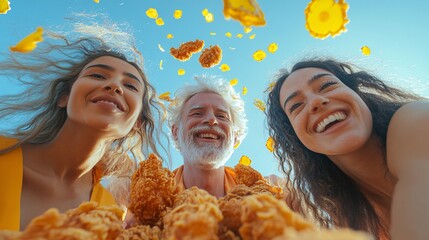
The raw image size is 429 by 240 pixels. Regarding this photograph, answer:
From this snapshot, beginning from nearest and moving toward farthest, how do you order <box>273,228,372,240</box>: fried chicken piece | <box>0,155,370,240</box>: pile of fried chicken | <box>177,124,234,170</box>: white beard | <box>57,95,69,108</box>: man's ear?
1. <box>273,228,372,240</box>: fried chicken piece
2. <box>0,155,370,240</box>: pile of fried chicken
3. <box>57,95,69,108</box>: man's ear
4. <box>177,124,234,170</box>: white beard

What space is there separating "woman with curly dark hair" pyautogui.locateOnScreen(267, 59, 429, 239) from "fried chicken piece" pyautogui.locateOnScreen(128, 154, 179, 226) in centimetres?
152

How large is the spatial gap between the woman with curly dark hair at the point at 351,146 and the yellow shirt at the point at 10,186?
293 centimetres

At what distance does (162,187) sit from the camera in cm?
196

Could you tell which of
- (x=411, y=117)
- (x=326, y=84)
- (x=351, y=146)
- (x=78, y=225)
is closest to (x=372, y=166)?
(x=351, y=146)

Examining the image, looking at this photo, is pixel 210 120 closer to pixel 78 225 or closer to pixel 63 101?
pixel 63 101

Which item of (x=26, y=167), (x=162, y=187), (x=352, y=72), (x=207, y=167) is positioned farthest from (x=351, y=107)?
(x=26, y=167)

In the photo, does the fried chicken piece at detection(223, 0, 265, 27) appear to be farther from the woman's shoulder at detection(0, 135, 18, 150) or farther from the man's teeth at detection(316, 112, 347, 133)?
the woman's shoulder at detection(0, 135, 18, 150)

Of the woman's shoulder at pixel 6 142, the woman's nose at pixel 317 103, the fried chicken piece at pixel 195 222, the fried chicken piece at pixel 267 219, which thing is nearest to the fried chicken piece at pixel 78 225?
the fried chicken piece at pixel 195 222

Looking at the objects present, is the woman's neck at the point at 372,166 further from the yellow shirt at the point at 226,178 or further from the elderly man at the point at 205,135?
the yellow shirt at the point at 226,178

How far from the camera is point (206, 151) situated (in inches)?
221

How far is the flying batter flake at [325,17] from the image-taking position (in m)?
3.21

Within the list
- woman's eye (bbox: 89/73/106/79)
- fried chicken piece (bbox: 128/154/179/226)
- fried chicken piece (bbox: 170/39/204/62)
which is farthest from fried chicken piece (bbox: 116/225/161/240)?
fried chicken piece (bbox: 170/39/204/62)

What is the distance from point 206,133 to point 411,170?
12.8ft

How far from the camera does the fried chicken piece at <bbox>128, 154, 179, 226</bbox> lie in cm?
183
